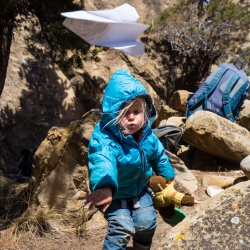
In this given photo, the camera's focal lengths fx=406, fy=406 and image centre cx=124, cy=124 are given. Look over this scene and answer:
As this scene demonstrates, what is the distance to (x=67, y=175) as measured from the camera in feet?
12.5

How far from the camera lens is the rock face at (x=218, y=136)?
16.8 feet

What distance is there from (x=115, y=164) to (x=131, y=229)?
412 millimetres

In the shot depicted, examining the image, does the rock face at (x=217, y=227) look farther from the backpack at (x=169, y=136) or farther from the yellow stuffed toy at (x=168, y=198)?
the backpack at (x=169, y=136)

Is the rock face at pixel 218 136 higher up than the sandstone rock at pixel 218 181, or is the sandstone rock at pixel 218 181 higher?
the rock face at pixel 218 136

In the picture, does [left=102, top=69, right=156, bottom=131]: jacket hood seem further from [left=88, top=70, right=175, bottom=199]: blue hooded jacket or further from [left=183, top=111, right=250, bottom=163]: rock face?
[left=183, top=111, right=250, bottom=163]: rock face

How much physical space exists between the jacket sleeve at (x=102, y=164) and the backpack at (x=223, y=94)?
13.3 ft

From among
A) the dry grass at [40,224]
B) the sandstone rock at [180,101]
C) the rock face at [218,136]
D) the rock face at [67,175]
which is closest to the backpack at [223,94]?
the rock face at [218,136]

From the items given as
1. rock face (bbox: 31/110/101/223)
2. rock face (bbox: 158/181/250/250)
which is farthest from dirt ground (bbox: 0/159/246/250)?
rock face (bbox: 158/181/250/250)

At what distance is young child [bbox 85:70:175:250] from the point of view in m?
2.24

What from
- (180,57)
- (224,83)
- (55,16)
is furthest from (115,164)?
(180,57)

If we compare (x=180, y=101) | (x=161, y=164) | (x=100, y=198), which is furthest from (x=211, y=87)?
(x=100, y=198)

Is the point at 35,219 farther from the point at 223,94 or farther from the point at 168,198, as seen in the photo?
the point at 223,94

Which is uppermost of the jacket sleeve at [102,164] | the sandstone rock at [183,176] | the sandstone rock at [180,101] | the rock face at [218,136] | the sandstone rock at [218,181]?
the jacket sleeve at [102,164]

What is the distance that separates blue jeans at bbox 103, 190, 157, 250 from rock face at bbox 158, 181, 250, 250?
685 millimetres
